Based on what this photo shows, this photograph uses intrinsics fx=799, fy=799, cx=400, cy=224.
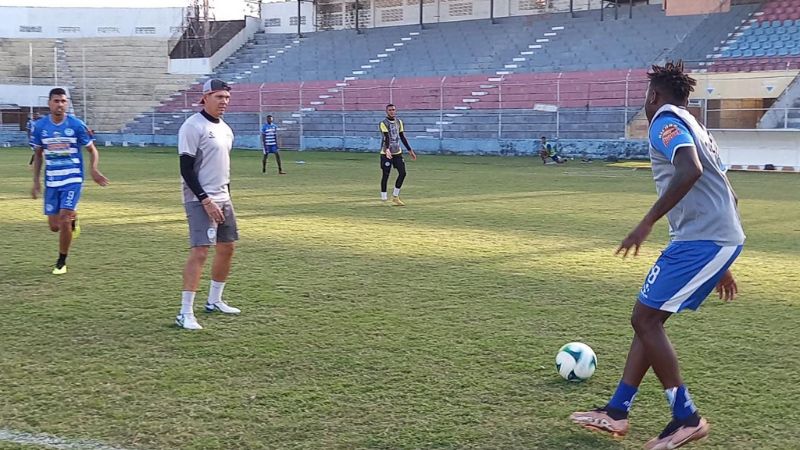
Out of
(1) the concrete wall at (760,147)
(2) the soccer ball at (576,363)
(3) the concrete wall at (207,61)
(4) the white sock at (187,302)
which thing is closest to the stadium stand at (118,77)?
(3) the concrete wall at (207,61)

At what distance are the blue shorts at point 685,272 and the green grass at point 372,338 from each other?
2.52ft

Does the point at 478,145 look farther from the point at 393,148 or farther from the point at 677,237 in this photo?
the point at 677,237

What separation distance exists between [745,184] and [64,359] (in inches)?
758

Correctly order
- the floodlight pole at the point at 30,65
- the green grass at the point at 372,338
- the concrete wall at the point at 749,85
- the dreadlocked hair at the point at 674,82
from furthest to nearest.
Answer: the floodlight pole at the point at 30,65, the concrete wall at the point at 749,85, the green grass at the point at 372,338, the dreadlocked hair at the point at 674,82

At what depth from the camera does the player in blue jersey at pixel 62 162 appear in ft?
28.0

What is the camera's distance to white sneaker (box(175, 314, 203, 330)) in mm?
6281

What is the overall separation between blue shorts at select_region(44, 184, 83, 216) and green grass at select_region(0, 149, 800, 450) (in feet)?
2.35

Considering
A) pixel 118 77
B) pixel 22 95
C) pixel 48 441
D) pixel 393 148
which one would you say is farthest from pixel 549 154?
pixel 22 95

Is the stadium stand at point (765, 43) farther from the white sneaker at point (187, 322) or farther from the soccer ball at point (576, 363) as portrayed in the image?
the white sneaker at point (187, 322)

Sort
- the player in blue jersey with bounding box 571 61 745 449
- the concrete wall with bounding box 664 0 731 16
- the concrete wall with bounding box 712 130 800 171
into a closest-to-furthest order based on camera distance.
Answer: the player in blue jersey with bounding box 571 61 745 449, the concrete wall with bounding box 712 130 800 171, the concrete wall with bounding box 664 0 731 16

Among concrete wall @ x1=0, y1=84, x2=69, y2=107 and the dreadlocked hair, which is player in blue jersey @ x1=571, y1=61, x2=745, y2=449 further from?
concrete wall @ x1=0, y1=84, x2=69, y2=107

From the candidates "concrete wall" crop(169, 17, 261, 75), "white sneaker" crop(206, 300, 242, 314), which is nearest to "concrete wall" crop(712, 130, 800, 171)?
"white sneaker" crop(206, 300, 242, 314)

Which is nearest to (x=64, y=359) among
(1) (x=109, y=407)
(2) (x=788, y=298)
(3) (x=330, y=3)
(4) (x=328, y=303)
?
(1) (x=109, y=407)

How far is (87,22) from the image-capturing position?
51625 mm
